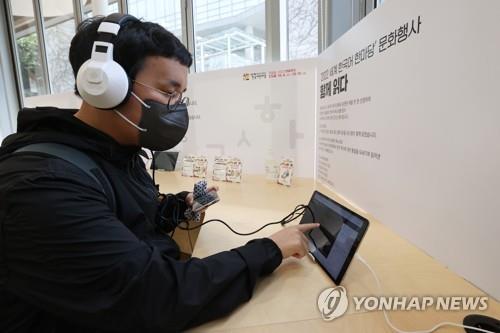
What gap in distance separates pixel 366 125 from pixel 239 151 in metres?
1.08

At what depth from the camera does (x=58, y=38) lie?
12.0ft

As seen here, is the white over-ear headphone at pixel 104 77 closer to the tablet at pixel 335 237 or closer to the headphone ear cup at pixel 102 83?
the headphone ear cup at pixel 102 83

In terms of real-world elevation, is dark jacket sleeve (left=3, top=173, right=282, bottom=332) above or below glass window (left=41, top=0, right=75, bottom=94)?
below

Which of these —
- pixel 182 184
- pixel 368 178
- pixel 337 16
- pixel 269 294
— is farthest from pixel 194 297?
pixel 337 16

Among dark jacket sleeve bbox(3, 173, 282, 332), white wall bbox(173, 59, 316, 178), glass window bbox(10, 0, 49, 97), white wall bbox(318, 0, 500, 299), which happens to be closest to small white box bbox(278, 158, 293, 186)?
white wall bbox(173, 59, 316, 178)

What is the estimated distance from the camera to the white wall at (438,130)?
58 centimetres

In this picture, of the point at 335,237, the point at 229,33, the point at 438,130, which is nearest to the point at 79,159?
the point at 335,237

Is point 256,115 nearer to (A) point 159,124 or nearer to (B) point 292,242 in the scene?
(A) point 159,124

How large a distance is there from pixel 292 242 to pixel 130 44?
0.68 metres

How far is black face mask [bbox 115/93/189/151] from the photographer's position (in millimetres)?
770

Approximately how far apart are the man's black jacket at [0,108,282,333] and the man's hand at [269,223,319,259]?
0.13m

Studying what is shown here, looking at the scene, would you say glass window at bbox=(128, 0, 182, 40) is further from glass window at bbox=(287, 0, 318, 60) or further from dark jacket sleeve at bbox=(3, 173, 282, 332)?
dark jacket sleeve at bbox=(3, 173, 282, 332)

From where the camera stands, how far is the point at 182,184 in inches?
70.1

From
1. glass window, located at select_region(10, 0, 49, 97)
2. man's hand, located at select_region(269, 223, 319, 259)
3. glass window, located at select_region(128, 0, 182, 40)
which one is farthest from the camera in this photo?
glass window, located at select_region(10, 0, 49, 97)
